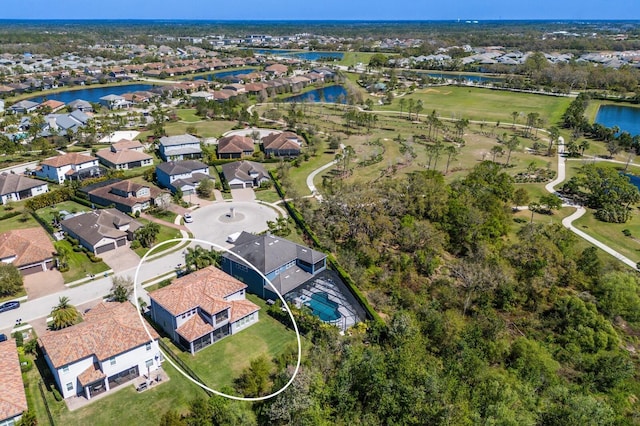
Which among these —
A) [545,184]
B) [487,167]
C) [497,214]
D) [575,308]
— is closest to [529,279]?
[575,308]

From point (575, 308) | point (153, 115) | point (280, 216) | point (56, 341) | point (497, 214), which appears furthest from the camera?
point (153, 115)

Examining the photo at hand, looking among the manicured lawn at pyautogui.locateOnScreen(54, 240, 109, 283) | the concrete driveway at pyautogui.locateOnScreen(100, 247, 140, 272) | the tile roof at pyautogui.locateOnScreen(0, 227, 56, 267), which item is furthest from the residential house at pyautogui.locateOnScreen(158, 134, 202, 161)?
the tile roof at pyautogui.locateOnScreen(0, 227, 56, 267)

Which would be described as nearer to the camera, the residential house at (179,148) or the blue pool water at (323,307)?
the blue pool water at (323,307)

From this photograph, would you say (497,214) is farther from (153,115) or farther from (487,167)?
(153,115)

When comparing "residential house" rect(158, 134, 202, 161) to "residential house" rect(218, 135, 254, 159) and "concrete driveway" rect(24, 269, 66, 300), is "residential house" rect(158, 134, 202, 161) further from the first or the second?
"concrete driveway" rect(24, 269, 66, 300)

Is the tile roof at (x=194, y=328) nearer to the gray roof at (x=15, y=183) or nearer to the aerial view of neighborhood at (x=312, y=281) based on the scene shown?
the aerial view of neighborhood at (x=312, y=281)

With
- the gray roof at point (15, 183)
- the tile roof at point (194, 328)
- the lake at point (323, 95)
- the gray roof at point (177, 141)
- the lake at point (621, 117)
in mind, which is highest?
the gray roof at point (177, 141)

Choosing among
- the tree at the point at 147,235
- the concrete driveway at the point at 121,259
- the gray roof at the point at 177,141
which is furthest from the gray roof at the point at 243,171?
the concrete driveway at the point at 121,259
